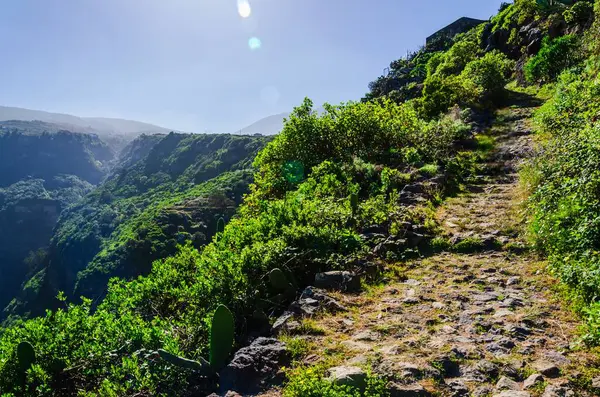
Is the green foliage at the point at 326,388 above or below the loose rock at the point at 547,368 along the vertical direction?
above

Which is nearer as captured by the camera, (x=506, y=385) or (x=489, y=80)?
(x=506, y=385)

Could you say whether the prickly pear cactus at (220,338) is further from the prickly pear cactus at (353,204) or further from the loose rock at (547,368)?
the prickly pear cactus at (353,204)

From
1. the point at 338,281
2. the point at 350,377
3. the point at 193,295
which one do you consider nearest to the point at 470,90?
the point at 338,281

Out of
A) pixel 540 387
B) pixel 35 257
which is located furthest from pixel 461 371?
pixel 35 257

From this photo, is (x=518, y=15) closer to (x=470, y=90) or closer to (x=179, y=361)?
(x=470, y=90)

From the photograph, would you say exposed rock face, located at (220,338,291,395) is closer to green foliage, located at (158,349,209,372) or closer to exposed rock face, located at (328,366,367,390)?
green foliage, located at (158,349,209,372)

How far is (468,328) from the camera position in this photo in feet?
15.3

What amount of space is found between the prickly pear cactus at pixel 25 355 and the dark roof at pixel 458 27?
7471cm

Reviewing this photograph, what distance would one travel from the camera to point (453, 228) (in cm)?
820

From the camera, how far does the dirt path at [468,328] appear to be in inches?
143

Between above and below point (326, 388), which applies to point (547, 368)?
below

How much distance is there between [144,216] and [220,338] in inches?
4452

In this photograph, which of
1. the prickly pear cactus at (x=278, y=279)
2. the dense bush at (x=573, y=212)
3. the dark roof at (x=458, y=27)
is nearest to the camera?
the dense bush at (x=573, y=212)

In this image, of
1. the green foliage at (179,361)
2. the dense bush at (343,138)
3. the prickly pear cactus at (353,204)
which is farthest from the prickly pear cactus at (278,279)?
the dense bush at (343,138)
